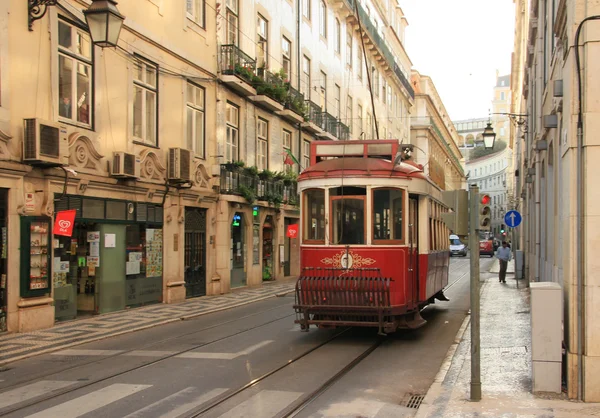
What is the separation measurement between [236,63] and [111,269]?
961cm

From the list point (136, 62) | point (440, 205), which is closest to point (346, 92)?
point (136, 62)

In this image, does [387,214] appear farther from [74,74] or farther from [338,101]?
[338,101]

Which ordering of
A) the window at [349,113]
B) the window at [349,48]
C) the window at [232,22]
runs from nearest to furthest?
the window at [232,22]
the window at [349,113]
the window at [349,48]

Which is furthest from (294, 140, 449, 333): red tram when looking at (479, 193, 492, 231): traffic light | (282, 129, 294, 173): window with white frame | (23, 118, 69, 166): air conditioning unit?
(282, 129, 294, 173): window with white frame

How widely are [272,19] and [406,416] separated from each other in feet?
75.2

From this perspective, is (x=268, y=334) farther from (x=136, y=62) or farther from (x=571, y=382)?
(x=136, y=62)

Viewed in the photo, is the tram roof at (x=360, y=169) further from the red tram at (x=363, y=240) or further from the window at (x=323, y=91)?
the window at (x=323, y=91)

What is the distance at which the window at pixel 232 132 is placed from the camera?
2283 centimetres

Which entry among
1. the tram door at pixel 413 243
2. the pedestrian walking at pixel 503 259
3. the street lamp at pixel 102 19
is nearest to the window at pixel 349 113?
the pedestrian walking at pixel 503 259

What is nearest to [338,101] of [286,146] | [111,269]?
[286,146]

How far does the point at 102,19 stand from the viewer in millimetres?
10766

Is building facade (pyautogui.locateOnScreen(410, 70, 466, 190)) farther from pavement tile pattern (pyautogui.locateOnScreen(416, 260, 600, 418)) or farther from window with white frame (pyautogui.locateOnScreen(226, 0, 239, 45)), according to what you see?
pavement tile pattern (pyautogui.locateOnScreen(416, 260, 600, 418))

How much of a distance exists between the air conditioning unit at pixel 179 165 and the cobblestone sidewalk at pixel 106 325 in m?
3.52

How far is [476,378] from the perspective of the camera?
7203 mm
